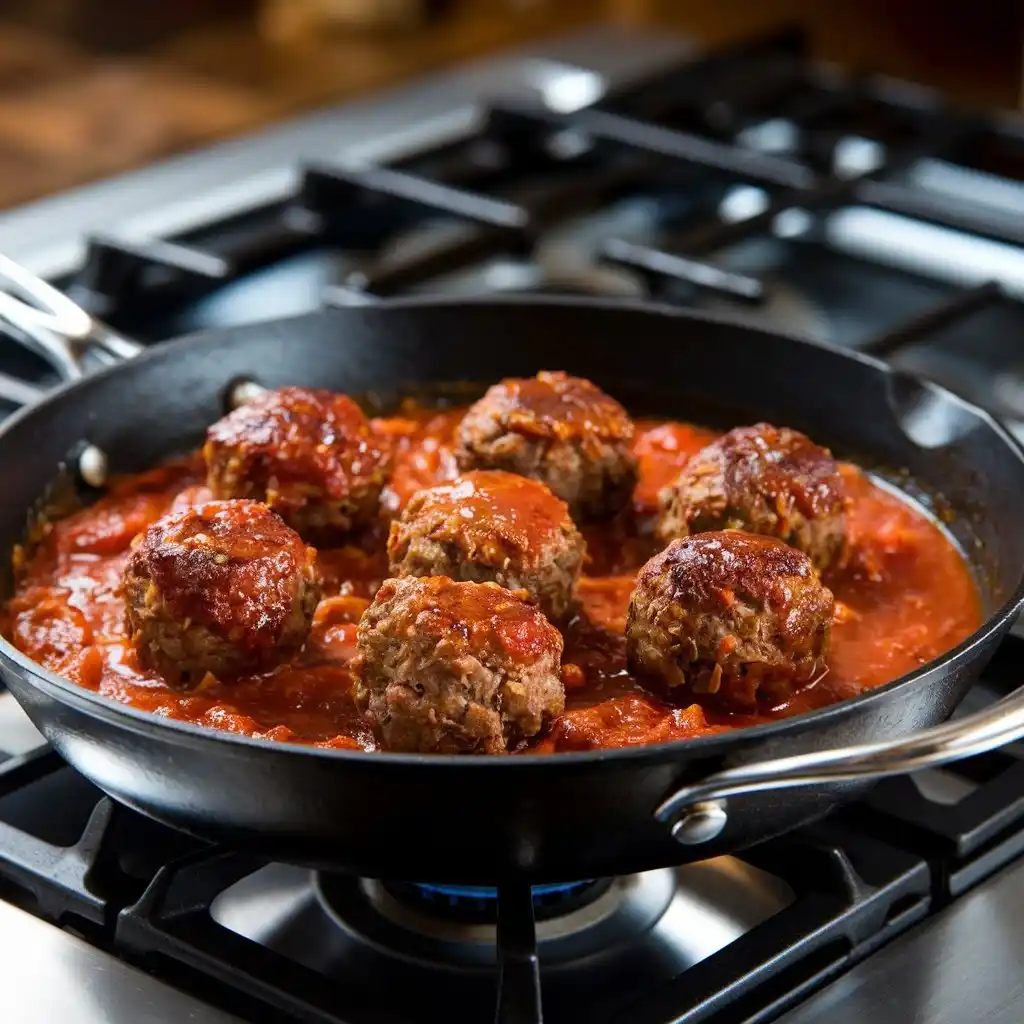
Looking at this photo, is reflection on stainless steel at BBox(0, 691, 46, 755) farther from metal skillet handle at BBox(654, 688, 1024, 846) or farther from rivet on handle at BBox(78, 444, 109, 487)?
metal skillet handle at BBox(654, 688, 1024, 846)

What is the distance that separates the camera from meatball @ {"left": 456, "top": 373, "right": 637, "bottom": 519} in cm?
217

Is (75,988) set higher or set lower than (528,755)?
lower

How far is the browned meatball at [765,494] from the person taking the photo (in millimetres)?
2051

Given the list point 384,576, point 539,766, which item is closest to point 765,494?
point 384,576

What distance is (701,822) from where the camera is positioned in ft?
5.05

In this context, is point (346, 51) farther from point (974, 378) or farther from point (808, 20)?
point (974, 378)

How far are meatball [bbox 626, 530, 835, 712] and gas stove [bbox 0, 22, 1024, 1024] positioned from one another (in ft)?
0.62

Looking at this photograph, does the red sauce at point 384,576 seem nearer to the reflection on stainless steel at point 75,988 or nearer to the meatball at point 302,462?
the meatball at point 302,462

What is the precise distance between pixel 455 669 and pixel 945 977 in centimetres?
58

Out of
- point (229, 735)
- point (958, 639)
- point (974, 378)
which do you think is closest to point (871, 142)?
point (974, 378)

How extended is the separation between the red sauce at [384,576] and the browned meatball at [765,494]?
0.08 meters

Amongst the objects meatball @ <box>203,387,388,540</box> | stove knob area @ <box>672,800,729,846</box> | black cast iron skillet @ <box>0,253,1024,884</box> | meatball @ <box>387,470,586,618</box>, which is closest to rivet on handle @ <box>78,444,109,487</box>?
black cast iron skillet @ <box>0,253,1024,884</box>

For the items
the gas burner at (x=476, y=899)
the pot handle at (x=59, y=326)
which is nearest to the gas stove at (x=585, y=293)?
the gas burner at (x=476, y=899)

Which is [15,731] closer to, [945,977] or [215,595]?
[215,595]
